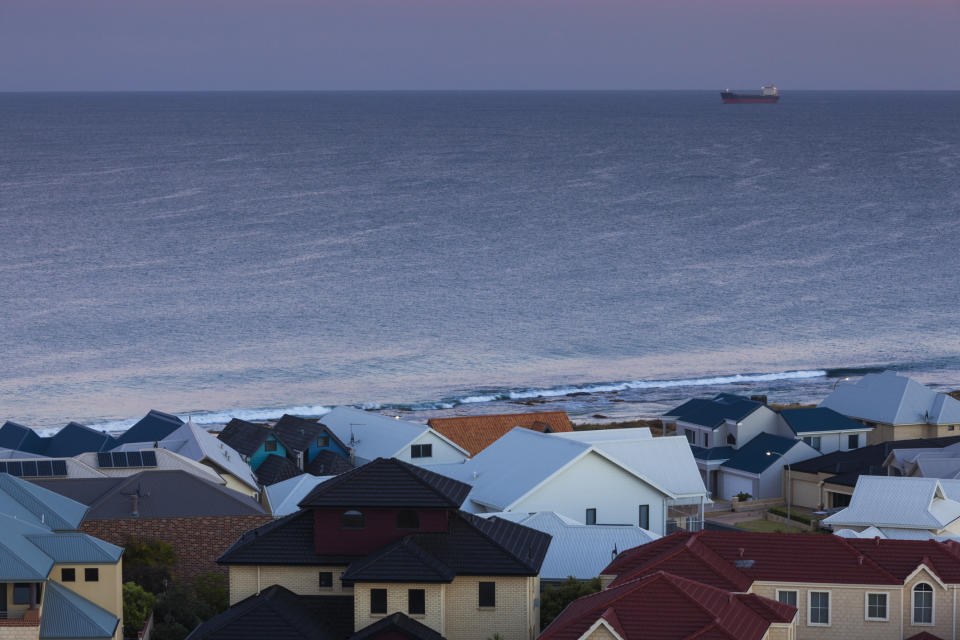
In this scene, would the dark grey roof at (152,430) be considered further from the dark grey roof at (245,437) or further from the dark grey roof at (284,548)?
the dark grey roof at (284,548)

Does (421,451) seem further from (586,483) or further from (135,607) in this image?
(135,607)

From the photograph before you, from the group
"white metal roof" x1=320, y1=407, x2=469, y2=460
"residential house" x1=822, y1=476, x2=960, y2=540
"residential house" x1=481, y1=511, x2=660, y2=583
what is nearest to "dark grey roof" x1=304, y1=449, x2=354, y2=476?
"white metal roof" x1=320, y1=407, x2=469, y2=460

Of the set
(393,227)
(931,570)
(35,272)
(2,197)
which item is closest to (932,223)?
(393,227)

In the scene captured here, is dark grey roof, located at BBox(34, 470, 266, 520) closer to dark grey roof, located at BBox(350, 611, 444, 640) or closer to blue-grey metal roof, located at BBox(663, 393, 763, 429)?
dark grey roof, located at BBox(350, 611, 444, 640)

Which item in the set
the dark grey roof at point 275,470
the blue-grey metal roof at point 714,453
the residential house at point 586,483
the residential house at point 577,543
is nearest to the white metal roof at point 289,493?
the residential house at point 586,483

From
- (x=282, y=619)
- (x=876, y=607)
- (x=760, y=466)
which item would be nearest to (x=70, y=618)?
(x=282, y=619)

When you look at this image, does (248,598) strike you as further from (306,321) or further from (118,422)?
(306,321)
